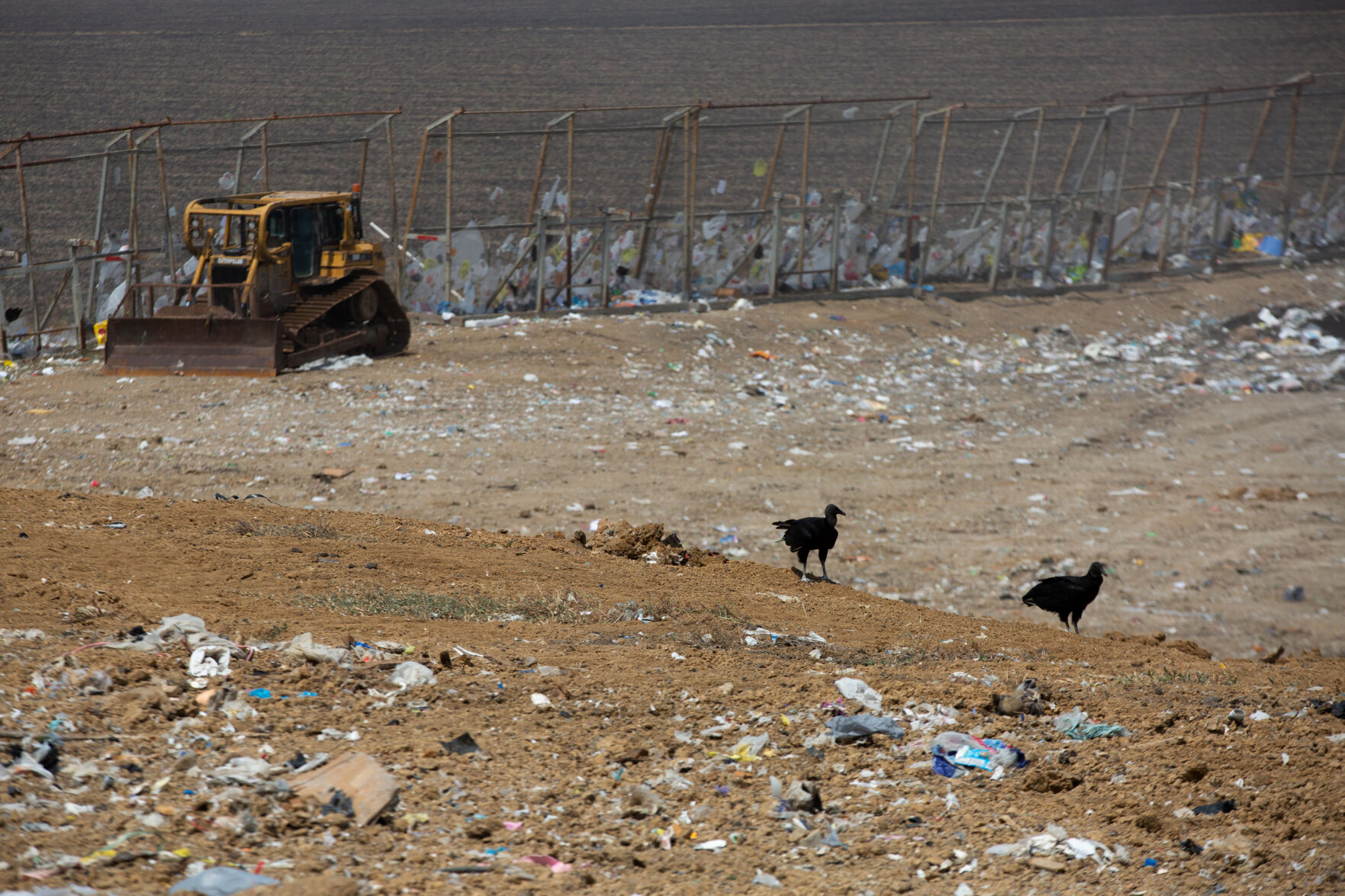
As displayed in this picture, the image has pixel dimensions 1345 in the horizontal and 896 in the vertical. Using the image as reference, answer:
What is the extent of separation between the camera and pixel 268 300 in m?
11.7

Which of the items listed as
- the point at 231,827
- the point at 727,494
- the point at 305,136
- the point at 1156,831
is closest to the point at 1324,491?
the point at 727,494

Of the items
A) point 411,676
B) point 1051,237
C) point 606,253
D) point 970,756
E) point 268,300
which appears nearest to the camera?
point 970,756

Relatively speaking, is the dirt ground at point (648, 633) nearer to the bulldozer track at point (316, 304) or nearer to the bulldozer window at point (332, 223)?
the bulldozer track at point (316, 304)

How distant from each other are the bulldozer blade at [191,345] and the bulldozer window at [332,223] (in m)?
1.66

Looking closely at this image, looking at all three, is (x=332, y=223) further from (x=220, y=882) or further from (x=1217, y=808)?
(x=1217, y=808)

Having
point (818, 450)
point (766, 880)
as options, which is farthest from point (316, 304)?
point (766, 880)

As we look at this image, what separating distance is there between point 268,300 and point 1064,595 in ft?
29.5

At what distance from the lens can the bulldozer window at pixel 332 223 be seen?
12438 mm

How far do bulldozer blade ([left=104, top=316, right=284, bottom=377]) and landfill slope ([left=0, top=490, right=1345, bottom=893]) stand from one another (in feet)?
20.5

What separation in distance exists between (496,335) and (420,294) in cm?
217

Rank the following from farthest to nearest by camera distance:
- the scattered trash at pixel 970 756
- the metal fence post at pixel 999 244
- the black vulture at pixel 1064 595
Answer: the metal fence post at pixel 999 244 → the black vulture at pixel 1064 595 → the scattered trash at pixel 970 756

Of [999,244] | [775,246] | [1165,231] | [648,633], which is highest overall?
[1165,231]

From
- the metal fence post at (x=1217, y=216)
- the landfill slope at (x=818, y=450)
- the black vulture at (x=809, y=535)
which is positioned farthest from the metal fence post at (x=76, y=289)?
the metal fence post at (x=1217, y=216)

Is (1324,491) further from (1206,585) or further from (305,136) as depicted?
(305,136)
